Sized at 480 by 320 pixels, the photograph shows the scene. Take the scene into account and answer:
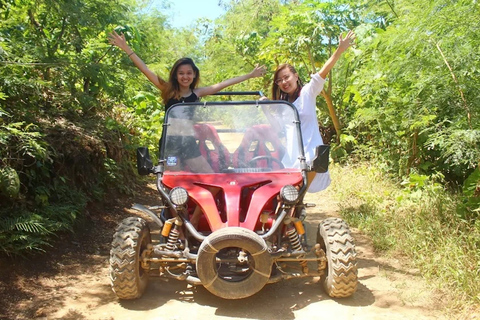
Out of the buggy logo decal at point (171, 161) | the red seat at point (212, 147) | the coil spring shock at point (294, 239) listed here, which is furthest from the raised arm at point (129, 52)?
the coil spring shock at point (294, 239)

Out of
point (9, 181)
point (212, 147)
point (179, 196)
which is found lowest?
point (179, 196)

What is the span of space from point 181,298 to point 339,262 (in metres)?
1.38

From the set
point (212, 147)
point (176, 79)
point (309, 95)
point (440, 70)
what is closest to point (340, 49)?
point (309, 95)

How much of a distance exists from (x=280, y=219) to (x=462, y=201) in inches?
118

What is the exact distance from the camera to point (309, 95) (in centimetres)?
488

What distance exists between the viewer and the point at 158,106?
10.3 m

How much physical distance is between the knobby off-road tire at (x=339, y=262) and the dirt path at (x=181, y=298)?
0.15 metres

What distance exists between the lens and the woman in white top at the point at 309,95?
483 cm

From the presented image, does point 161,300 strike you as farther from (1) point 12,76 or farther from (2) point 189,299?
(1) point 12,76

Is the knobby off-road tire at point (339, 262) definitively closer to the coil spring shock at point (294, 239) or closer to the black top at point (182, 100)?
the coil spring shock at point (294, 239)

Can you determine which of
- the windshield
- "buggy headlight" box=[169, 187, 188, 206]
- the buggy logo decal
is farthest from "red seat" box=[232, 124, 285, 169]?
"buggy headlight" box=[169, 187, 188, 206]

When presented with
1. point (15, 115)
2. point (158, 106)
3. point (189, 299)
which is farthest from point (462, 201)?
point (158, 106)

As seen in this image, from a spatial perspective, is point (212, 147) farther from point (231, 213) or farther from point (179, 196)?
point (231, 213)

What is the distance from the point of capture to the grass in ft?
13.4
